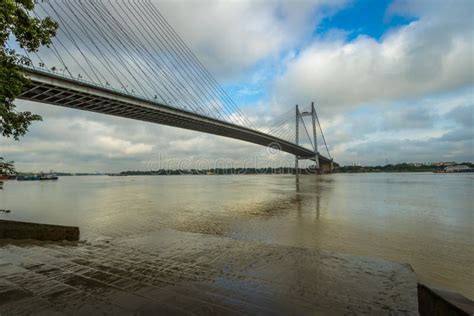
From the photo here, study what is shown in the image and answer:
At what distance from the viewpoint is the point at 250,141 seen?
6556 centimetres

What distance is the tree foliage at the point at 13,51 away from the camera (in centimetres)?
366

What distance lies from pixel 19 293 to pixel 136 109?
109 feet

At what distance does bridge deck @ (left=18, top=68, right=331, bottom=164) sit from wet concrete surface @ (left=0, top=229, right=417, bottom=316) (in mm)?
13242

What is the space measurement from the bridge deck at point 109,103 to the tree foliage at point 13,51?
1288 centimetres

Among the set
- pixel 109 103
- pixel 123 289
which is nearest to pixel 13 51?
pixel 123 289

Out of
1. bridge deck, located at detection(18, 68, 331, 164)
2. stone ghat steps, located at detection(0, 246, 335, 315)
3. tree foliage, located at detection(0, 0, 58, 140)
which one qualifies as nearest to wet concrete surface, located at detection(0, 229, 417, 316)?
stone ghat steps, located at detection(0, 246, 335, 315)

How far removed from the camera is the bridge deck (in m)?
25.0

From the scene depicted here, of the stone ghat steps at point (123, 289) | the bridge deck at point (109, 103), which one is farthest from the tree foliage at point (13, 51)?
the bridge deck at point (109, 103)

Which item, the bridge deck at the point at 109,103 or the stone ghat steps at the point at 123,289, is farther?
the bridge deck at the point at 109,103

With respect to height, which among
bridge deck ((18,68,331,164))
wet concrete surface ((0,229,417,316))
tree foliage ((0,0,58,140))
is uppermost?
bridge deck ((18,68,331,164))

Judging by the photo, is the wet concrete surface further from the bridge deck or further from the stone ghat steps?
the bridge deck

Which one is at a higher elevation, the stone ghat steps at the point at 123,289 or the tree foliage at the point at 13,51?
the tree foliage at the point at 13,51

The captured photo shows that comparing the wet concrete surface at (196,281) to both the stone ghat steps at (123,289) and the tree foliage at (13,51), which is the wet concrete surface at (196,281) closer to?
the stone ghat steps at (123,289)

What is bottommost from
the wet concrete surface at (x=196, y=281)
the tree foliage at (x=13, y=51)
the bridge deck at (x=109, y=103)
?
the wet concrete surface at (x=196, y=281)
